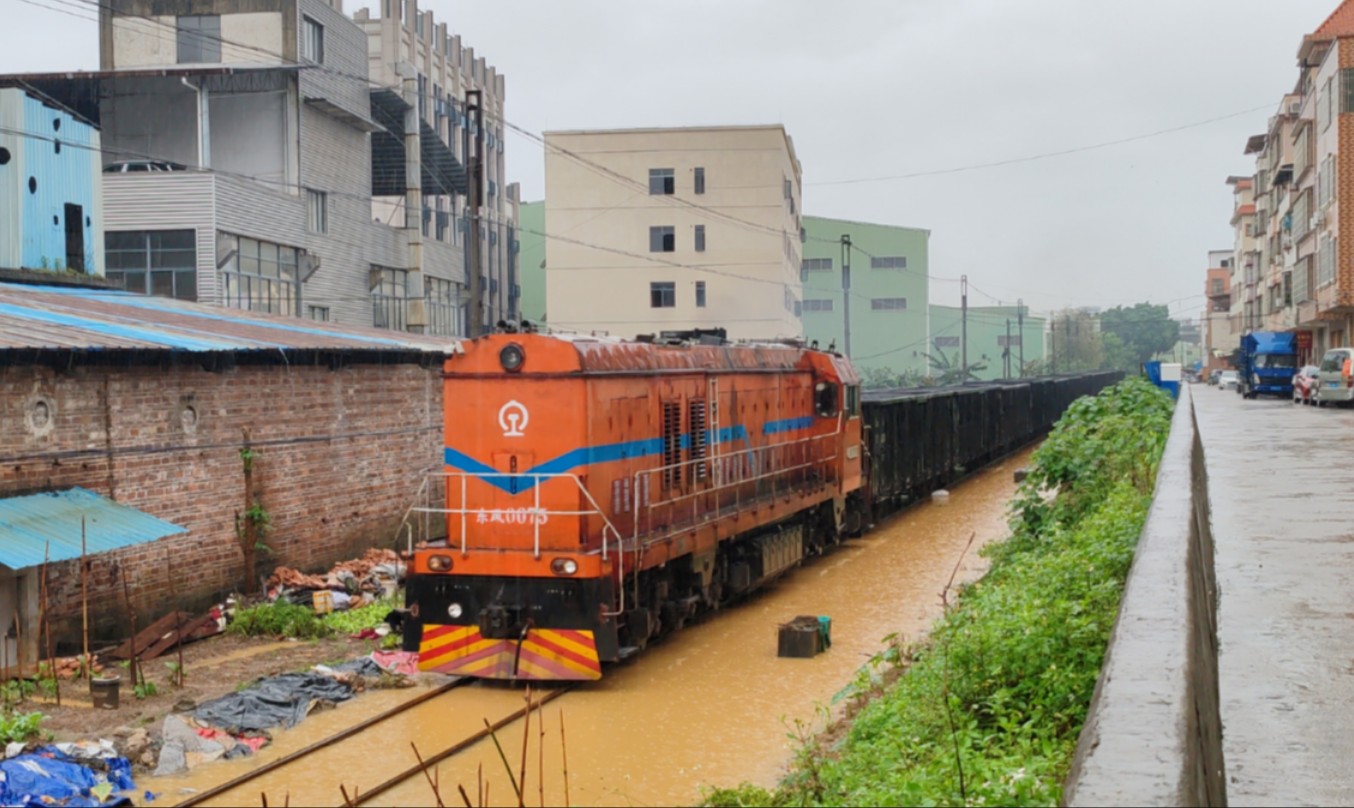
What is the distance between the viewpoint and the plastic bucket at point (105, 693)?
11.1 m

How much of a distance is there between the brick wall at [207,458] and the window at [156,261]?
13207mm

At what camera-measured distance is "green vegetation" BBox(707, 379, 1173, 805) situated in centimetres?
497

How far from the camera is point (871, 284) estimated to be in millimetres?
79188

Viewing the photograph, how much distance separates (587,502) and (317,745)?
3.55 metres

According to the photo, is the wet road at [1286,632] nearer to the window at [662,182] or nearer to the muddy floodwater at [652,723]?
the muddy floodwater at [652,723]

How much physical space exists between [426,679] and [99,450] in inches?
170

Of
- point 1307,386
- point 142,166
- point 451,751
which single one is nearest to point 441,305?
point 142,166

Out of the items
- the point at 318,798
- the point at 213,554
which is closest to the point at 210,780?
the point at 318,798

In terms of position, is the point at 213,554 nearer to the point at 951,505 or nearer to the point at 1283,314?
the point at 951,505

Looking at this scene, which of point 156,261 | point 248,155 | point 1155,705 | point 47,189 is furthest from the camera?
point 248,155

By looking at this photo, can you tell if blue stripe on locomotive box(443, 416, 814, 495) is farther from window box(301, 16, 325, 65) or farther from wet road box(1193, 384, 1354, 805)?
window box(301, 16, 325, 65)

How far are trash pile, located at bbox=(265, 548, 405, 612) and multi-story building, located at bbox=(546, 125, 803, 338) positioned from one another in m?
36.9

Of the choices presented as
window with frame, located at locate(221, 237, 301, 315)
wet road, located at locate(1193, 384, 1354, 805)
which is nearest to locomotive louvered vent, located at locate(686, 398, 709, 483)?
wet road, located at locate(1193, 384, 1354, 805)

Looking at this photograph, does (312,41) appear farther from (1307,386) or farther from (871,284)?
(871,284)
